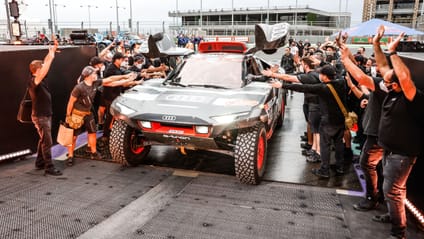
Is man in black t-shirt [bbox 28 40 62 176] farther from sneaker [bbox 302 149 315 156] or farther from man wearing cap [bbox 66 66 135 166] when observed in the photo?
sneaker [bbox 302 149 315 156]

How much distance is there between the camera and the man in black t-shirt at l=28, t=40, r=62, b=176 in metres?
4.88

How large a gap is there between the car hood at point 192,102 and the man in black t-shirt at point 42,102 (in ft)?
3.27

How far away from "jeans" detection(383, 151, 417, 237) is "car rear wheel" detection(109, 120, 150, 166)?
356 cm

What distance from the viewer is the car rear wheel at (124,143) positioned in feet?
17.4

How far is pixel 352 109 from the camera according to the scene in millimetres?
6617

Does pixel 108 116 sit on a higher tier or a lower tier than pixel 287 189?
higher

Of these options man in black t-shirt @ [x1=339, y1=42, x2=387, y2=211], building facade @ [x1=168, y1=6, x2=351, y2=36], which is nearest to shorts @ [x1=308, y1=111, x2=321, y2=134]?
man in black t-shirt @ [x1=339, y1=42, x2=387, y2=211]

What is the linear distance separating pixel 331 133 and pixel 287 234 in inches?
79.4

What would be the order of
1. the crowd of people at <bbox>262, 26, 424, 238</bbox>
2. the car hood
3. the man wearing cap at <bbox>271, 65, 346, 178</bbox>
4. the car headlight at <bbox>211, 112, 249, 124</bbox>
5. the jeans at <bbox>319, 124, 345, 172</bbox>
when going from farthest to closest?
the jeans at <bbox>319, 124, 345, 172</bbox>, the man wearing cap at <bbox>271, 65, 346, 178</bbox>, the car hood, the car headlight at <bbox>211, 112, 249, 124</bbox>, the crowd of people at <bbox>262, 26, 424, 238</bbox>

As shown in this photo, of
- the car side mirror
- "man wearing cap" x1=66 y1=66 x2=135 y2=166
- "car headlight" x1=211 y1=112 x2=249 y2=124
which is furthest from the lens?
the car side mirror

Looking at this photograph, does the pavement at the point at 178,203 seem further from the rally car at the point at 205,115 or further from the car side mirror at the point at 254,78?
the car side mirror at the point at 254,78

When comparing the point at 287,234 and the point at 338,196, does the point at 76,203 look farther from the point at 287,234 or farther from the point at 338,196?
the point at 338,196

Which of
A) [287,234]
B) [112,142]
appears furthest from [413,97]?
[112,142]

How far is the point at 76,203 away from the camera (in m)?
4.23
